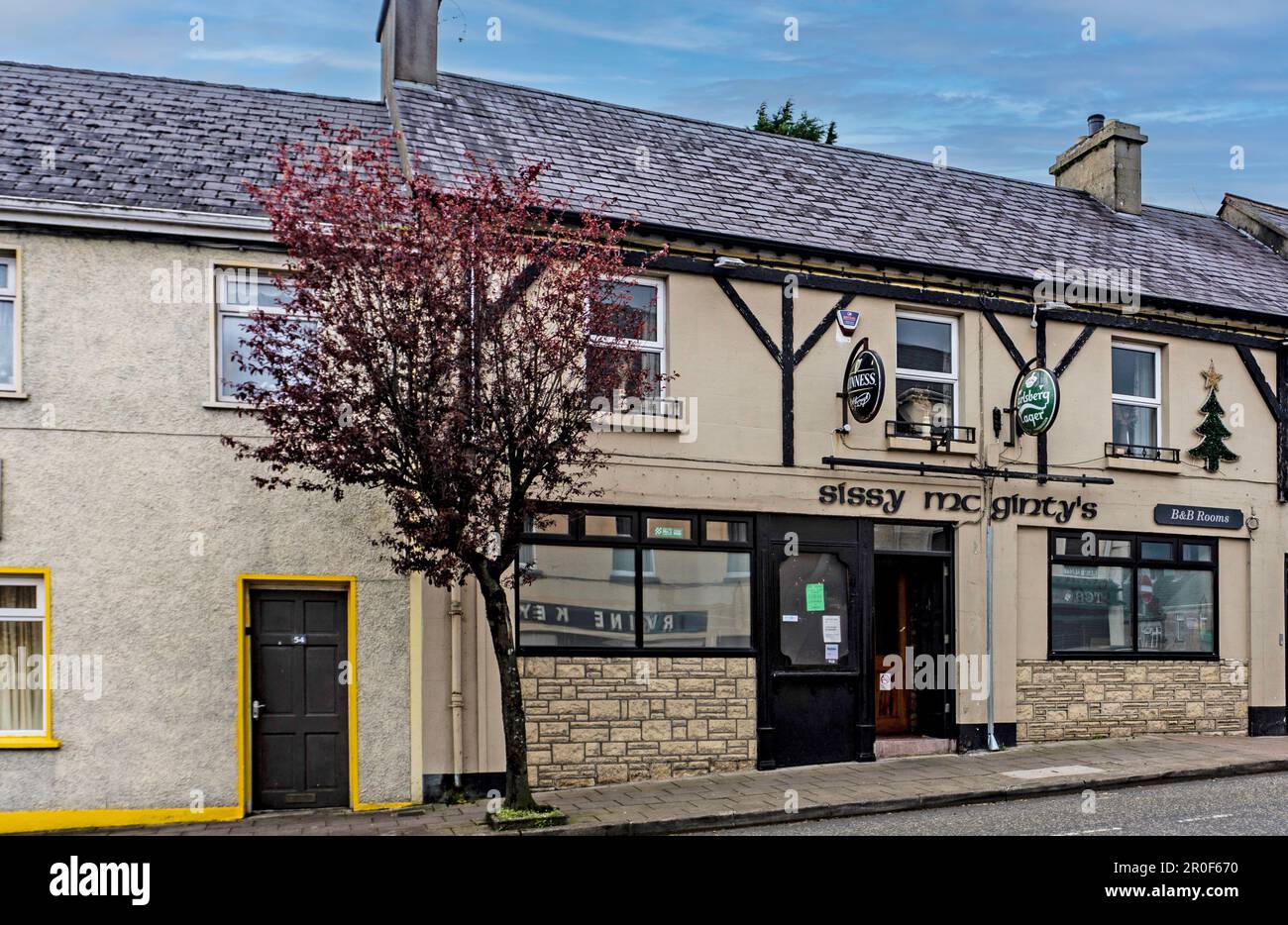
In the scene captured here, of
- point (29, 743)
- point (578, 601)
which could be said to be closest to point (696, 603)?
point (578, 601)

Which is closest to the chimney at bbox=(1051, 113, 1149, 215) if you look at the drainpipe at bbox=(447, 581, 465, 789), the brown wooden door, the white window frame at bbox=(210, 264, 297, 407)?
the drainpipe at bbox=(447, 581, 465, 789)

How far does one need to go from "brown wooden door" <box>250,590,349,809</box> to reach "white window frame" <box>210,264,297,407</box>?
198cm

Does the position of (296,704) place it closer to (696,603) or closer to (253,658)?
(253,658)

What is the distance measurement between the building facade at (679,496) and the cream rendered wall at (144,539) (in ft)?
0.11

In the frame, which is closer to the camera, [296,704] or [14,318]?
[14,318]

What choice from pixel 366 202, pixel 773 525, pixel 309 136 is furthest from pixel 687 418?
pixel 309 136

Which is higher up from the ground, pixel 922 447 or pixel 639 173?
pixel 639 173

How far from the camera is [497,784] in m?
12.3

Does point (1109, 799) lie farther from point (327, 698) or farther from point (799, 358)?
point (327, 698)

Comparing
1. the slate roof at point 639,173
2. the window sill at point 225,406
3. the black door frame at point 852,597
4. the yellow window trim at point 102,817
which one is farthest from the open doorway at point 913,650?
the yellow window trim at point 102,817

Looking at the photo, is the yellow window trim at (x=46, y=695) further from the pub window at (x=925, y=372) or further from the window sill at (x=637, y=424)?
the pub window at (x=925, y=372)

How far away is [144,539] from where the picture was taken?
11.7m

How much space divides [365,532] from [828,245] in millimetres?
6295

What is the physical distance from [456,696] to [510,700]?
1679 millimetres
